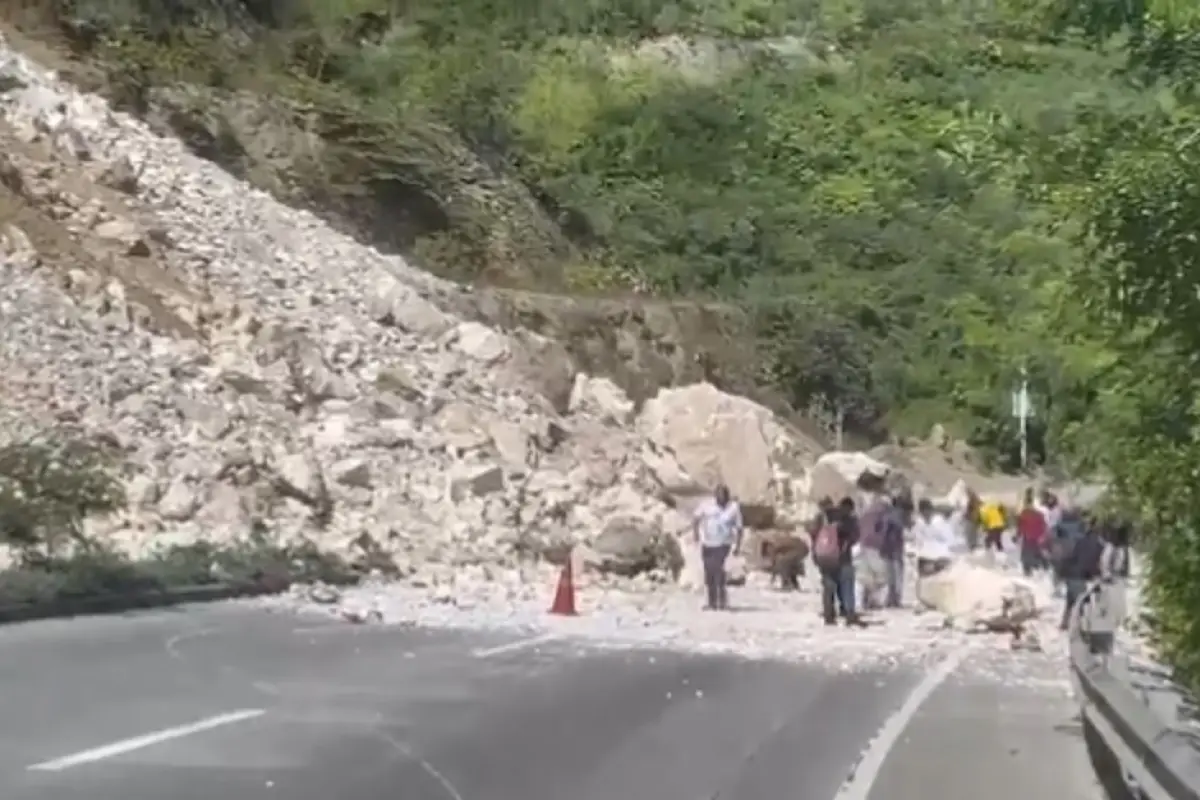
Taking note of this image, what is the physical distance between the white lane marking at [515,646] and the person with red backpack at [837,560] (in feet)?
13.1

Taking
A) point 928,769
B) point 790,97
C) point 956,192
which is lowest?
point 928,769

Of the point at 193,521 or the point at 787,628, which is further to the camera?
the point at 193,521

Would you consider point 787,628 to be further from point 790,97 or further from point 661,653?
point 790,97

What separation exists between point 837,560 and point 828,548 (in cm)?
26

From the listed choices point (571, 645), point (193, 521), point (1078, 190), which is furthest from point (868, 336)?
point (1078, 190)

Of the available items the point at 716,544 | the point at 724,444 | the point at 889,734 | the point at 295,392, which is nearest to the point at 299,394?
the point at 295,392

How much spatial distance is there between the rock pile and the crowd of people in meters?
4.25

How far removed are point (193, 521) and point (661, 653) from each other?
11.5 metres

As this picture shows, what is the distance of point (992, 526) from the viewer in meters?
40.1

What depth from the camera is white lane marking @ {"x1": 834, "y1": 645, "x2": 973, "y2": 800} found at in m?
12.2

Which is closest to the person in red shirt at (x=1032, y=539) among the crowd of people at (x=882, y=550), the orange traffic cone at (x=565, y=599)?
the crowd of people at (x=882, y=550)

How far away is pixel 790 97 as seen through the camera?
253ft

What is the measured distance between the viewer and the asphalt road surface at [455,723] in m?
11.6

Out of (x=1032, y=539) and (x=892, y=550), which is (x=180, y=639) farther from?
(x=1032, y=539)
